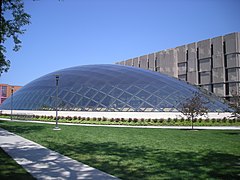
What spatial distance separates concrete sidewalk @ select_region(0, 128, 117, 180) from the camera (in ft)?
22.7

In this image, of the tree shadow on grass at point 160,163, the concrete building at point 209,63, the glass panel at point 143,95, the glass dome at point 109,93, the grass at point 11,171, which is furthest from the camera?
the concrete building at point 209,63

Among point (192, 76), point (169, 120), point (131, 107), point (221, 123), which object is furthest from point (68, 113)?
point (192, 76)

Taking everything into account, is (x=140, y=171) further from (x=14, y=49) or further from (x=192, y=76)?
(x=192, y=76)

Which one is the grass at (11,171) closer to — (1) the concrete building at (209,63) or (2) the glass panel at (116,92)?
(2) the glass panel at (116,92)

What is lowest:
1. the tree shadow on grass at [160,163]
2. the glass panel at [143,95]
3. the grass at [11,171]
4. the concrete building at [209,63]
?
the tree shadow on grass at [160,163]

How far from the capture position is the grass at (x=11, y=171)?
666 centimetres

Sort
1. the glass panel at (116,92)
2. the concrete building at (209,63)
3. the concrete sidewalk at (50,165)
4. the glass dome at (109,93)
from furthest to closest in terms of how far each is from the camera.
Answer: the concrete building at (209,63) < the glass panel at (116,92) < the glass dome at (109,93) < the concrete sidewalk at (50,165)

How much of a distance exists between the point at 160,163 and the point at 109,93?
2602 cm

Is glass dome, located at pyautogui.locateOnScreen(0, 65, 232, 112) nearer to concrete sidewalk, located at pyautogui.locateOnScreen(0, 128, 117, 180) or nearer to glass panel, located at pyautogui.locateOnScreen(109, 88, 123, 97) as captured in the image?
glass panel, located at pyautogui.locateOnScreen(109, 88, 123, 97)

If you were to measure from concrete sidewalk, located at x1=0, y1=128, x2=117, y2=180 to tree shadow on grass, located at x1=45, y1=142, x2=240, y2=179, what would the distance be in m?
0.49

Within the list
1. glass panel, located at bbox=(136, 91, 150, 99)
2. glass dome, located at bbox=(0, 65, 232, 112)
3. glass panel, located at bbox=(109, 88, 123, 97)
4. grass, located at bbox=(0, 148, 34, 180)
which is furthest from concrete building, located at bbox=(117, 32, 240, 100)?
grass, located at bbox=(0, 148, 34, 180)

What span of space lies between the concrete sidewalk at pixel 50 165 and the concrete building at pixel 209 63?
49.6 meters

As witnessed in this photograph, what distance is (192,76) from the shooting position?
65812mm

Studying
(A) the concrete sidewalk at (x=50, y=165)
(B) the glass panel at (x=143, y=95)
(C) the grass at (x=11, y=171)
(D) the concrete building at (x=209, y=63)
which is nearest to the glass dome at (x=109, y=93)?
(B) the glass panel at (x=143, y=95)
